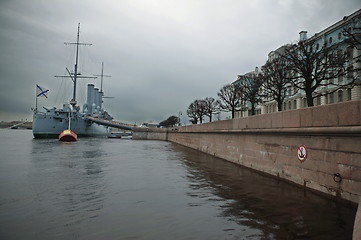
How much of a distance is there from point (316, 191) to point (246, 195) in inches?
75.2

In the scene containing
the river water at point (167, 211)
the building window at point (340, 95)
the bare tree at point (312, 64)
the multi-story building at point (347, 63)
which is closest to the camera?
the river water at point (167, 211)

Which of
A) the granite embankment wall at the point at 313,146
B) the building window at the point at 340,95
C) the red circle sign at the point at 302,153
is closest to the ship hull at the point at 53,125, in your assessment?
the granite embankment wall at the point at 313,146

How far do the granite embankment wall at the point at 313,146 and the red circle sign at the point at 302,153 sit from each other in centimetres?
13

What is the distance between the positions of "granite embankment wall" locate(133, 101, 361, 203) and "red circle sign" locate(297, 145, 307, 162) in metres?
0.13

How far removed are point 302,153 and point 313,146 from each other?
56 cm

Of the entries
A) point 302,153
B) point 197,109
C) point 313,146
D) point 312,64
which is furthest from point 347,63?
point 197,109

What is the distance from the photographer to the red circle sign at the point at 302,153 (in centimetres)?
772

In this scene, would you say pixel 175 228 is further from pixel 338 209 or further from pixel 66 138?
pixel 66 138

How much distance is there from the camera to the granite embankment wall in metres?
5.87

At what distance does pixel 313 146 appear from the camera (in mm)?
7359

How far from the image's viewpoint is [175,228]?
4.75 m

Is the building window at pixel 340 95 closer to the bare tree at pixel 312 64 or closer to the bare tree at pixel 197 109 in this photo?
the bare tree at pixel 312 64

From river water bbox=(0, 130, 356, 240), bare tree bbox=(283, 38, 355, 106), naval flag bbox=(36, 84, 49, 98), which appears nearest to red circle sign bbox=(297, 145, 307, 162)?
river water bbox=(0, 130, 356, 240)

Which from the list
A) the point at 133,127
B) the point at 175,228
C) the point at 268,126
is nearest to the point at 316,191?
the point at 268,126
